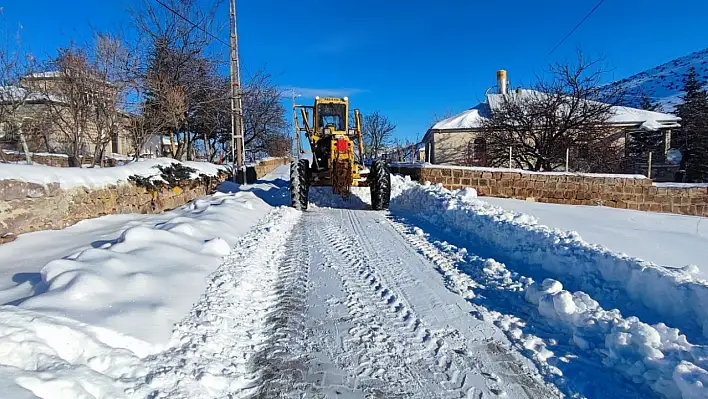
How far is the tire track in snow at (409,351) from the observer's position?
2.64 meters

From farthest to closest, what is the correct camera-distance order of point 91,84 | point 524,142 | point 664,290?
1. point 524,142
2. point 91,84
3. point 664,290

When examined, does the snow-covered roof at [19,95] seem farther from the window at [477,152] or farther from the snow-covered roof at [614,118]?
the snow-covered roof at [614,118]

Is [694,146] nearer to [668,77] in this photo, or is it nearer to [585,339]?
[585,339]

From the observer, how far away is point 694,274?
3.88 m

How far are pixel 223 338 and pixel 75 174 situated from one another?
187 inches

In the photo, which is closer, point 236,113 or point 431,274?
point 431,274

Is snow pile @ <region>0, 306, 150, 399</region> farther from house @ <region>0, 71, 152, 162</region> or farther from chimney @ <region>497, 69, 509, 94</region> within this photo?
chimney @ <region>497, 69, 509, 94</region>

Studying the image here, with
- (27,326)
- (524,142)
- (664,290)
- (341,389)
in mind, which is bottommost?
(341,389)

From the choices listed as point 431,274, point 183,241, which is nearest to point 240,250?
point 183,241

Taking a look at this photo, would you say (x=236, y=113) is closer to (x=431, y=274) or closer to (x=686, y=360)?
(x=431, y=274)

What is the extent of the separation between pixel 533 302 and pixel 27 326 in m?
4.00

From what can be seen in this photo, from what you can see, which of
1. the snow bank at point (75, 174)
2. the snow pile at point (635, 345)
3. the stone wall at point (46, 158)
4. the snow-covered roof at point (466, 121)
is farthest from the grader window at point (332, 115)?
the snow-covered roof at point (466, 121)

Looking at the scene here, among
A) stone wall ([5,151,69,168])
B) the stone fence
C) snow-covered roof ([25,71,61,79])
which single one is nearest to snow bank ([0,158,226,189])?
the stone fence

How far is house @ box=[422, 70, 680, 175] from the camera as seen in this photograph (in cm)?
2353
